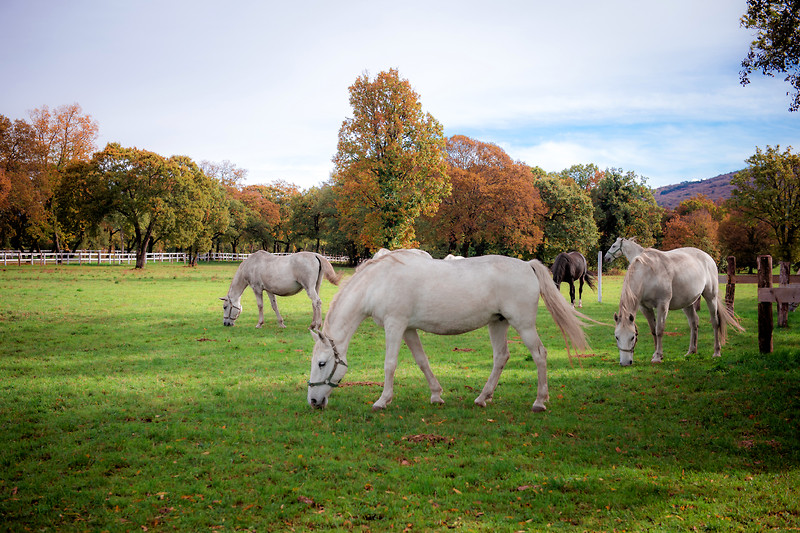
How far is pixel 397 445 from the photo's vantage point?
5699 mm

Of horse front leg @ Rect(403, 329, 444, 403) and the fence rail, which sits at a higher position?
the fence rail

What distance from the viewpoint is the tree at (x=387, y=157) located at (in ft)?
102

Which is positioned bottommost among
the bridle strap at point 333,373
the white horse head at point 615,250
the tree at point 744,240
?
the bridle strap at point 333,373

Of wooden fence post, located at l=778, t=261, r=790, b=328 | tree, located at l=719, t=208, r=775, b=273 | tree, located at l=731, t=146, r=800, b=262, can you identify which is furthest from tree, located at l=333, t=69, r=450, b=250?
tree, located at l=719, t=208, r=775, b=273

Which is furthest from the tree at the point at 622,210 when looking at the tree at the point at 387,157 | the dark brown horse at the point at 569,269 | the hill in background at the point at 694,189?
the hill in background at the point at 694,189

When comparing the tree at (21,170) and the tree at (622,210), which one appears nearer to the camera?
the tree at (21,170)

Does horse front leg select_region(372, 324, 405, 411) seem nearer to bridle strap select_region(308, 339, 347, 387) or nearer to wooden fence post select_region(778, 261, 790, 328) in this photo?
bridle strap select_region(308, 339, 347, 387)

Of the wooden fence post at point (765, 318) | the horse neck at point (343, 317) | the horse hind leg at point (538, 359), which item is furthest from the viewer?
the wooden fence post at point (765, 318)

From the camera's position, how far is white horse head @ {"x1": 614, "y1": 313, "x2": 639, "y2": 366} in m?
9.62

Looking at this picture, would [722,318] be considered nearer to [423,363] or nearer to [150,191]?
[423,363]

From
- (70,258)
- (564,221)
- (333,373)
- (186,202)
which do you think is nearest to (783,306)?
(333,373)

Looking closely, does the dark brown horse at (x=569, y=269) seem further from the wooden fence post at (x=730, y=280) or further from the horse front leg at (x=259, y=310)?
the horse front leg at (x=259, y=310)

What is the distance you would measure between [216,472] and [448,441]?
8.28 ft

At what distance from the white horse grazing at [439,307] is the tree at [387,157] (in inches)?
924
